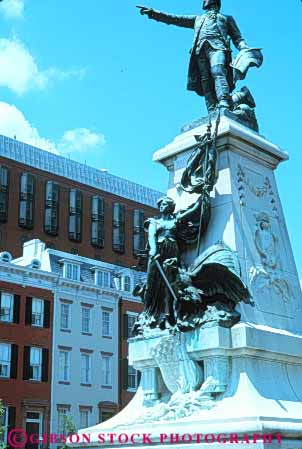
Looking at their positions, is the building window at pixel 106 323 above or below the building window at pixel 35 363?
above

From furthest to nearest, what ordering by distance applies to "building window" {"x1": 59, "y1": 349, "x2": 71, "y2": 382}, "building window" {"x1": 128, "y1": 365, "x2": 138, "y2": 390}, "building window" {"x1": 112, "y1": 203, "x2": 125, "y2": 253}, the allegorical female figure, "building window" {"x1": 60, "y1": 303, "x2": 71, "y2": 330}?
"building window" {"x1": 112, "y1": 203, "x2": 125, "y2": 253}, "building window" {"x1": 128, "y1": 365, "x2": 138, "y2": 390}, "building window" {"x1": 60, "y1": 303, "x2": 71, "y2": 330}, "building window" {"x1": 59, "y1": 349, "x2": 71, "y2": 382}, the allegorical female figure

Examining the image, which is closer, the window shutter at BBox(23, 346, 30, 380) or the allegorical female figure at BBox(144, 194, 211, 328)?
the allegorical female figure at BBox(144, 194, 211, 328)

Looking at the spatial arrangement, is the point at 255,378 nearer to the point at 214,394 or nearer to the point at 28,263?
the point at 214,394

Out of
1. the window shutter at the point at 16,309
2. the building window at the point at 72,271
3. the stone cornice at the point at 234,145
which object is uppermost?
the building window at the point at 72,271

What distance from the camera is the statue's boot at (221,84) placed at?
42.5ft

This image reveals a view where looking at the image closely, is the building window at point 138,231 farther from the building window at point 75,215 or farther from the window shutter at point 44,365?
the window shutter at point 44,365

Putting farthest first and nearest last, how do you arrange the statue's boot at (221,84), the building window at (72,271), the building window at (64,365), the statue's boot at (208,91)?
the building window at (72,271) < the building window at (64,365) < the statue's boot at (208,91) < the statue's boot at (221,84)

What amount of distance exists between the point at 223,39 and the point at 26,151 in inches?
2138

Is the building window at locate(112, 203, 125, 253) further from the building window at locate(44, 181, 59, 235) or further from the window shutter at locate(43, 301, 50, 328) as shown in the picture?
the window shutter at locate(43, 301, 50, 328)

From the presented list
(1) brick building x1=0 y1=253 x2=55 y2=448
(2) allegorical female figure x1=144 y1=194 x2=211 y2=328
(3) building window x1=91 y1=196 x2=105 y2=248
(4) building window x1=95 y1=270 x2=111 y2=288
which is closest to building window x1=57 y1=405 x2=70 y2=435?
(1) brick building x1=0 y1=253 x2=55 y2=448

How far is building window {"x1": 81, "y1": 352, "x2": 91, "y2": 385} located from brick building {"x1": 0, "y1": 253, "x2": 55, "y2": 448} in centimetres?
283

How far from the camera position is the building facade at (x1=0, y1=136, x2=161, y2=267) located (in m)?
63.9

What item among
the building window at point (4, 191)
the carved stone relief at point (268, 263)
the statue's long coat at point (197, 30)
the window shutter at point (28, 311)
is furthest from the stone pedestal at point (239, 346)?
the building window at point (4, 191)

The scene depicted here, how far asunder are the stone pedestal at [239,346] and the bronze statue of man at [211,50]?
953 millimetres
